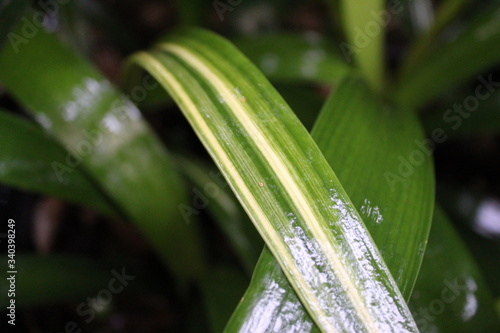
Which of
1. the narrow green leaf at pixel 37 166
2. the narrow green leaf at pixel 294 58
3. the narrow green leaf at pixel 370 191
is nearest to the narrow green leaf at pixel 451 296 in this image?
the narrow green leaf at pixel 370 191

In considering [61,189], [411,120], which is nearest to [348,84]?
[411,120]

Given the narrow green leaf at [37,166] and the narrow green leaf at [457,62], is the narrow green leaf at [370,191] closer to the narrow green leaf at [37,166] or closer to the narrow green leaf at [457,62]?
the narrow green leaf at [457,62]

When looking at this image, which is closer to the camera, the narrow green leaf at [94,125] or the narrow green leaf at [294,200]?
the narrow green leaf at [294,200]

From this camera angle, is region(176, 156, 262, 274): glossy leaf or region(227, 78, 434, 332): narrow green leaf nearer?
region(227, 78, 434, 332): narrow green leaf

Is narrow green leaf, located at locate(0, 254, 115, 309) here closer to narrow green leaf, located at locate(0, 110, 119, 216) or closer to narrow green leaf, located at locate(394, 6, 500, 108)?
narrow green leaf, located at locate(0, 110, 119, 216)

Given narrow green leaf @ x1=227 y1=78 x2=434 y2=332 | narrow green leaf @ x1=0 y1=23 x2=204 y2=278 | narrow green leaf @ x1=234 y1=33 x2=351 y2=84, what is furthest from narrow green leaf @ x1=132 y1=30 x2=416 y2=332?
narrow green leaf @ x1=234 y1=33 x2=351 y2=84
